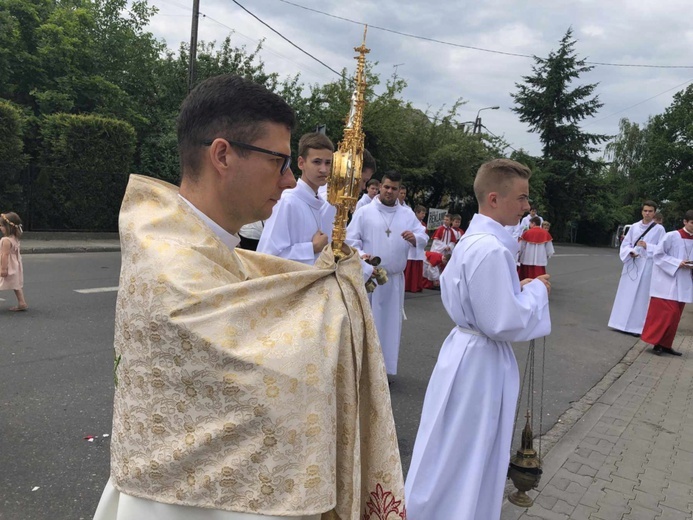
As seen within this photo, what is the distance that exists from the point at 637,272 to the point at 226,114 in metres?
9.93

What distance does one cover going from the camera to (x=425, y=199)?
24641mm

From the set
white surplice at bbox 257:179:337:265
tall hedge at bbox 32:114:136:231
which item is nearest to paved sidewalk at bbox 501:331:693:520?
white surplice at bbox 257:179:337:265

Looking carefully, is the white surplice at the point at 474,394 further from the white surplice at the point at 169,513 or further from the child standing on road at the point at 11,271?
the child standing on road at the point at 11,271

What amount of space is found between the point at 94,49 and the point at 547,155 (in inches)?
1351

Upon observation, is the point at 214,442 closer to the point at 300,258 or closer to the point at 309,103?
the point at 300,258

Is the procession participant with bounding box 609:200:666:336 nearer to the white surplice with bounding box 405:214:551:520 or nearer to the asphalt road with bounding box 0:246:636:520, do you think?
the asphalt road with bounding box 0:246:636:520

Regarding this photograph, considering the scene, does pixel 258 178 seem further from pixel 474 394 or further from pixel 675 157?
pixel 675 157

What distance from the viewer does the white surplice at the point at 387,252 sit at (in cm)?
566

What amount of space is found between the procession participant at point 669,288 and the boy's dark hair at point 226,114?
27.8 feet

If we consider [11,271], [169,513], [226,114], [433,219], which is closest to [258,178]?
[226,114]

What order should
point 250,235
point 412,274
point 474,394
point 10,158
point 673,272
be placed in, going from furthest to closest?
point 10,158, point 412,274, point 673,272, point 250,235, point 474,394

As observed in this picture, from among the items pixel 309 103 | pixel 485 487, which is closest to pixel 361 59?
pixel 485 487

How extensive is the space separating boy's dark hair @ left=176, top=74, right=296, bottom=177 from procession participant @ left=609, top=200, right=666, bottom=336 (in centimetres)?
951

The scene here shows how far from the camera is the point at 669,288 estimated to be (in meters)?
8.25
